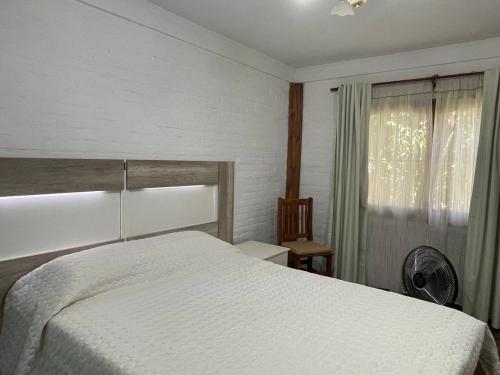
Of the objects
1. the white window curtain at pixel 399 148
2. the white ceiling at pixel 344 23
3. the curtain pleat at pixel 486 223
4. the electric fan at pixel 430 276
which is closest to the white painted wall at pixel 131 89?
the white ceiling at pixel 344 23

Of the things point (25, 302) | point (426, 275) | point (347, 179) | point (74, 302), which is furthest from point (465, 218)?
point (25, 302)

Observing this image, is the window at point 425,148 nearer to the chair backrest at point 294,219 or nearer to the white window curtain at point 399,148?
the white window curtain at point 399,148

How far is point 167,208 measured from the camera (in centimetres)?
251

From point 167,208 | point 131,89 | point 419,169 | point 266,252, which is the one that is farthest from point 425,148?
point 131,89

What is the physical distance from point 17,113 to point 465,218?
3446 mm

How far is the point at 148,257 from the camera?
76.3 inches

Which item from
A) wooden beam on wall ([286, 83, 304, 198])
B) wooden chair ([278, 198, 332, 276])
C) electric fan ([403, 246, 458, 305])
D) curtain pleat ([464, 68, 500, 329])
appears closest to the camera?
electric fan ([403, 246, 458, 305])

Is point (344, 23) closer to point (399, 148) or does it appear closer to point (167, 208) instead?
point (399, 148)

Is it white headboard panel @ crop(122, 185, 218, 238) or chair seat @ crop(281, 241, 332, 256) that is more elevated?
white headboard panel @ crop(122, 185, 218, 238)

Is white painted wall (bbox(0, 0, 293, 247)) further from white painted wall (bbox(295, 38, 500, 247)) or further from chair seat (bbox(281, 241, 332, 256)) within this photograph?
white painted wall (bbox(295, 38, 500, 247))

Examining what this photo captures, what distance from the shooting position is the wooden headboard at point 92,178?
170cm

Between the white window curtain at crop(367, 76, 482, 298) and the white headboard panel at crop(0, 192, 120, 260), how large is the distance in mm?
2522

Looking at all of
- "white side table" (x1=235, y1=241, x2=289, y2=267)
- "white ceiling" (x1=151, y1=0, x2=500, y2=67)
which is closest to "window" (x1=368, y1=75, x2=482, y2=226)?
"white ceiling" (x1=151, y1=0, x2=500, y2=67)

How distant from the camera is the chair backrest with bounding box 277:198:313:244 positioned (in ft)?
11.3
